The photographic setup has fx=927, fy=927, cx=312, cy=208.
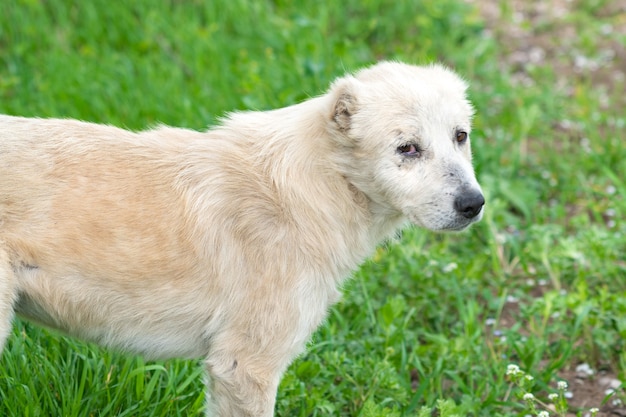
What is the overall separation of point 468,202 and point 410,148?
32cm

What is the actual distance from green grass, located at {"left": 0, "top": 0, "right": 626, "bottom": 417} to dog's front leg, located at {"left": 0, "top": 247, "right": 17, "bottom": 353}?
54cm

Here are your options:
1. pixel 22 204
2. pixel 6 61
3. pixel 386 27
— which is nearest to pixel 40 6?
pixel 6 61

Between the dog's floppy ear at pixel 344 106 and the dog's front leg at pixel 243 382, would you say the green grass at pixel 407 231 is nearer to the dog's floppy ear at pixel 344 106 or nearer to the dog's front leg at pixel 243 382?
the dog's front leg at pixel 243 382

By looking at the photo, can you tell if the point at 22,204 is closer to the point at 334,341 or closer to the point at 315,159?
the point at 315,159

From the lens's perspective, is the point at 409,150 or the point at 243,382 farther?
the point at 409,150

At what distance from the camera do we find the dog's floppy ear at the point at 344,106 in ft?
12.5

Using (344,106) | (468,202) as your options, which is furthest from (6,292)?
(468,202)

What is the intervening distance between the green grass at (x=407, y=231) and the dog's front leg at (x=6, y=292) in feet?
1.79

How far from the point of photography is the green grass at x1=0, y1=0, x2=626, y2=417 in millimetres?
4379

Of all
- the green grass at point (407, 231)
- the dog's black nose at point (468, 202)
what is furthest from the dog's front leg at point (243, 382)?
the dog's black nose at point (468, 202)

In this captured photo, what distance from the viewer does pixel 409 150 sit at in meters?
3.78

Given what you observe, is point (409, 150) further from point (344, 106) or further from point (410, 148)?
point (344, 106)

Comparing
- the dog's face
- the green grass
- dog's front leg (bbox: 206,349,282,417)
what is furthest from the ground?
dog's front leg (bbox: 206,349,282,417)

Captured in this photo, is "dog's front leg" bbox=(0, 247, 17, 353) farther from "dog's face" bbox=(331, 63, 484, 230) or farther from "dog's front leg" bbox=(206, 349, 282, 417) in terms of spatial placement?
"dog's face" bbox=(331, 63, 484, 230)
